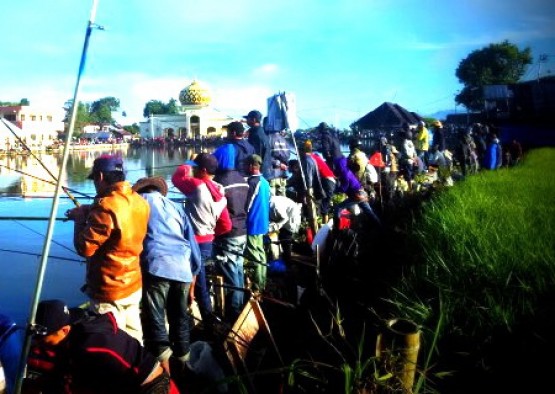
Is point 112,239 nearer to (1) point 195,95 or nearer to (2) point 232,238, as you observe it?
(2) point 232,238

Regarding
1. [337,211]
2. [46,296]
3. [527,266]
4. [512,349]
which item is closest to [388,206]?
[337,211]

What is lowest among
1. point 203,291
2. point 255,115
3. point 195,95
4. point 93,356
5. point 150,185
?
point 203,291

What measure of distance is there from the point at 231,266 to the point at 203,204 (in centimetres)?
95

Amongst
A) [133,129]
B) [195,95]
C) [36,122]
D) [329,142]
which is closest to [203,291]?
[329,142]

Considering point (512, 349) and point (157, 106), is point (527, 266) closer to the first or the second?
point (512, 349)

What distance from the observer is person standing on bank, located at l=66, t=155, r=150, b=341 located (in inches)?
111

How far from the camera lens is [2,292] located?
324 inches

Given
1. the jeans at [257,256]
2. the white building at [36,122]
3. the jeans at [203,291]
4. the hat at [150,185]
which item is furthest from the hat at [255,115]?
the white building at [36,122]

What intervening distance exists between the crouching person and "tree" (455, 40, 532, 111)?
189ft

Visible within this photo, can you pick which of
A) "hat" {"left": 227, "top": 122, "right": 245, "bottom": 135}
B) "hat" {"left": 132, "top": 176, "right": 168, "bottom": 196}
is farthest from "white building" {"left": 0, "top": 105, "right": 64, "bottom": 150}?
"hat" {"left": 132, "top": 176, "right": 168, "bottom": 196}

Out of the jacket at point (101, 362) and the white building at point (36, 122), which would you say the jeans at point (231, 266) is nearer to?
the jacket at point (101, 362)

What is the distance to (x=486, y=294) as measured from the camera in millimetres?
2939

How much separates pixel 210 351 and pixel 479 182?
5.85 meters

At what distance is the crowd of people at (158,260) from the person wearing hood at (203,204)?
0.03ft
